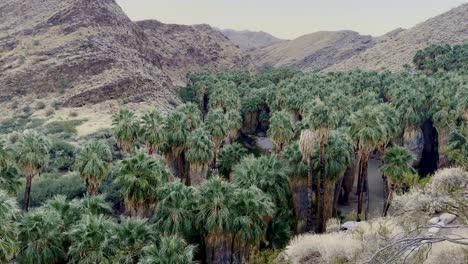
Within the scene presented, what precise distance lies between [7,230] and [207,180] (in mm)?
12355

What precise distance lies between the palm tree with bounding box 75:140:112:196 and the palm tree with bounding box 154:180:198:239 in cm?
798

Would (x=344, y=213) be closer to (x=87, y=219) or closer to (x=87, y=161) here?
(x=87, y=161)

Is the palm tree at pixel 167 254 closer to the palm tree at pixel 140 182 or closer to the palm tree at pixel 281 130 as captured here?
the palm tree at pixel 140 182

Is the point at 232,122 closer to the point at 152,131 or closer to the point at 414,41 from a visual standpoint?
the point at 152,131

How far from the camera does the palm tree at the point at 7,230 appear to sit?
20.4 meters

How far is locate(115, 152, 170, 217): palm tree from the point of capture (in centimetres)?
2814

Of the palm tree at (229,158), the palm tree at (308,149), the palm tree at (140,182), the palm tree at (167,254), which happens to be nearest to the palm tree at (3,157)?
the palm tree at (140,182)

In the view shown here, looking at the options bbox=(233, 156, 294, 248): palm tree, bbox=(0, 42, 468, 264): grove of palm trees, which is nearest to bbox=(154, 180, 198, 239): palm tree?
bbox=(0, 42, 468, 264): grove of palm trees

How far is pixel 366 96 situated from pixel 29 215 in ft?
162

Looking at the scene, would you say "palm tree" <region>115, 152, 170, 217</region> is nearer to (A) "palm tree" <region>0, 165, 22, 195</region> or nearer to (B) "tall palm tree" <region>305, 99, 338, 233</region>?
(A) "palm tree" <region>0, 165, 22, 195</region>

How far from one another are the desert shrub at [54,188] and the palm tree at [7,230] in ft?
75.2

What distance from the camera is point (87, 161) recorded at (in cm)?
3394

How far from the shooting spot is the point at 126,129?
41094 mm

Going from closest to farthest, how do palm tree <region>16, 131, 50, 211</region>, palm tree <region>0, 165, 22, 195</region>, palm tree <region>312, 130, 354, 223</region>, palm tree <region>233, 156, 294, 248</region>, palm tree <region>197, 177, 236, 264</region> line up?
1. palm tree <region>197, 177, 236, 264</region>
2. palm tree <region>0, 165, 22, 195</region>
3. palm tree <region>233, 156, 294, 248</region>
4. palm tree <region>16, 131, 50, 211</region>
5. palm tree <region>312, 130, 354, 223</region>
